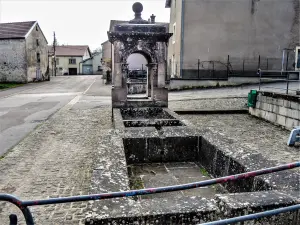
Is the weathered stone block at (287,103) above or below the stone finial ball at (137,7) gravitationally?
below

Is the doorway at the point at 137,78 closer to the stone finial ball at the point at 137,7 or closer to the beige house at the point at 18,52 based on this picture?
the stone finial ball at the point at 137,7

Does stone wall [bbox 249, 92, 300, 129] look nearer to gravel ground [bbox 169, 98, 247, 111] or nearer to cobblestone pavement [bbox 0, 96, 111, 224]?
gravel ground [bbox 169, 98, 247, 111]

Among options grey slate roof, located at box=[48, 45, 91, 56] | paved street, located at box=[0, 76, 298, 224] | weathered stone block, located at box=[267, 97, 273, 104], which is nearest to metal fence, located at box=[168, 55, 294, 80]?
paved street, located at box=[0, 76, 298, 224]

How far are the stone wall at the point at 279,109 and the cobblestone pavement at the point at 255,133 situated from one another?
0.31m

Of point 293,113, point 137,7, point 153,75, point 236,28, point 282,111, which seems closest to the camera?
point 293,113

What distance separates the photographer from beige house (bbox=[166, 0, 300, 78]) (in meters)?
24.3

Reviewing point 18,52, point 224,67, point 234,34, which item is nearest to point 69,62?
point 18,52

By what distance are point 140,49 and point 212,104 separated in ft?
25.6

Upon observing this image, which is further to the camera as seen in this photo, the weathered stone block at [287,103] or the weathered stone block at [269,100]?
the weathered stone block at [269,100]

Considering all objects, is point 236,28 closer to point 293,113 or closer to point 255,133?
point 293,113

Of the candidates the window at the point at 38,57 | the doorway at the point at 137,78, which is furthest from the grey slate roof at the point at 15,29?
the doorway at the point at 137,78

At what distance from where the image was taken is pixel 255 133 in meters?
10.7

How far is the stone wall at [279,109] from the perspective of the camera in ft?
36.2

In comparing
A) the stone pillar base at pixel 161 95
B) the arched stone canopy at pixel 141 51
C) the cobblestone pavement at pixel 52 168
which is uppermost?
the arched stone canopy at pixel 141 51
